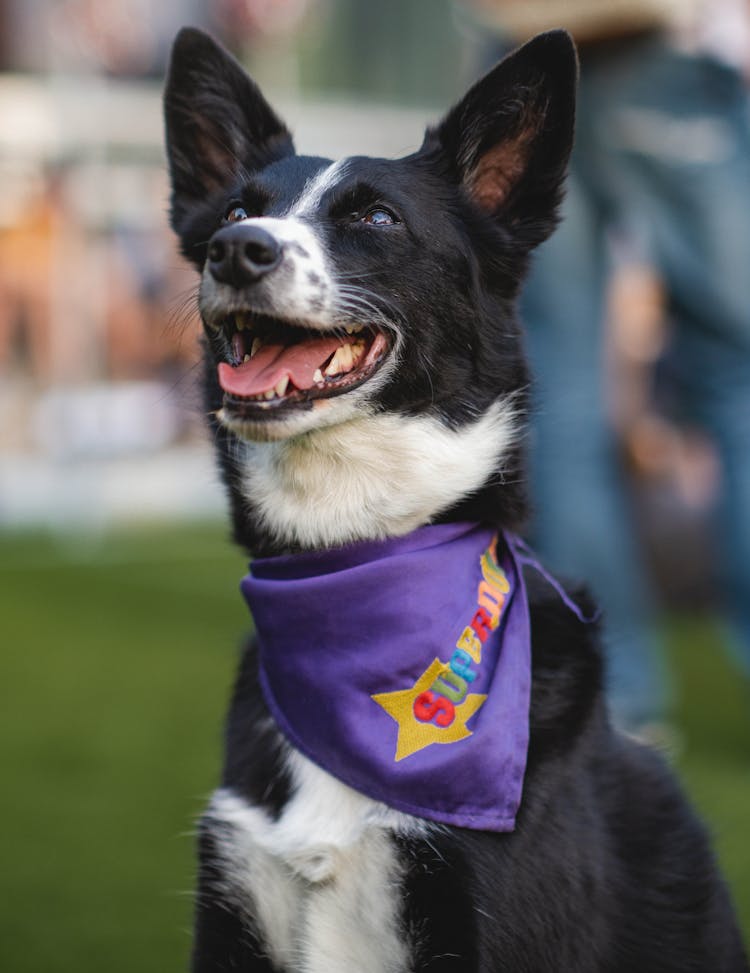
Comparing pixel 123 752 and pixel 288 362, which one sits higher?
pixel 288 362

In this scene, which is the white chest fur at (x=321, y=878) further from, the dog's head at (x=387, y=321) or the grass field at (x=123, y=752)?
the grass field at (x=123, y=752)

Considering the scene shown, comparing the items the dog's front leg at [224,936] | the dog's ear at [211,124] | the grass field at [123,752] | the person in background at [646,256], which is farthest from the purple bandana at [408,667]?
the person in background at [646,256]

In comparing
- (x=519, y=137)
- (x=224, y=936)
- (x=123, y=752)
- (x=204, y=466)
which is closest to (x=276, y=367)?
(x=519, y=137)

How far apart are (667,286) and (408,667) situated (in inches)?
76.7

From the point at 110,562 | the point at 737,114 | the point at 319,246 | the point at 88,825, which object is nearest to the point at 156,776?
Answer: the point at 88,825

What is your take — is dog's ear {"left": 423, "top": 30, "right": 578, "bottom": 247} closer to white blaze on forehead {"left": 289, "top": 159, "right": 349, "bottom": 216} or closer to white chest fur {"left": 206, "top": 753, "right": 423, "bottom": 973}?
white blaze on forehead {"left": 289, "top": 159, "right": 349, "bottom": 216}

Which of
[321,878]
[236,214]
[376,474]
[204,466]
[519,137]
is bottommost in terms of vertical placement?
[204,466]

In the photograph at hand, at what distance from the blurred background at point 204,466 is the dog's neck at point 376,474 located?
267mm

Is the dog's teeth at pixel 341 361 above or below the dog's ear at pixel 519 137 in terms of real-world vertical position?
below

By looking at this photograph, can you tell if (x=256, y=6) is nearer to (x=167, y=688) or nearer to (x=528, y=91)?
(x=167, y=688)

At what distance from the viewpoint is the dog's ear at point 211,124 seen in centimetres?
232

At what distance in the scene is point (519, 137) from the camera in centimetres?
223

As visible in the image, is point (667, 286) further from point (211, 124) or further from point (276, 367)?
point (276, 367)

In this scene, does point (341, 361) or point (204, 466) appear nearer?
point (341, 361)
